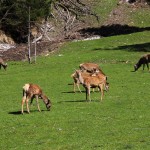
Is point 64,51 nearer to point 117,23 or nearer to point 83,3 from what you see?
point 117,23

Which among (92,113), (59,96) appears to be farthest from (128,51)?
(92,113)

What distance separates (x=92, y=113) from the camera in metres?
21.5

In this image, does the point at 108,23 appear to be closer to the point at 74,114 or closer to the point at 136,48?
the point at 136,48

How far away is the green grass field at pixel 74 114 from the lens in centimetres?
1655

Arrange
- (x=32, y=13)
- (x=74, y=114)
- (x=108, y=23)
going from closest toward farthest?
(x=74, y=114) → (x=32, y=13) → (x=108, y=23)

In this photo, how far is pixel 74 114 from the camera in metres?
21.5

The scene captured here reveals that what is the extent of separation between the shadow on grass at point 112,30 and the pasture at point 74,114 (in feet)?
71.5

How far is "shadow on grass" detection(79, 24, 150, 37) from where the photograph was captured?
214 ft

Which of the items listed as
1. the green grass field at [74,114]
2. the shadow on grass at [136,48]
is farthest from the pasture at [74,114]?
the shadow on grass at [136,48]

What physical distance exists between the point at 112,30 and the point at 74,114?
1813 inches

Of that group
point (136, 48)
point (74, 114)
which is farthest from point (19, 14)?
point (74, 114)

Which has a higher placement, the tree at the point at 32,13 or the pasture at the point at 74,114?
the tree at the point at 32,13

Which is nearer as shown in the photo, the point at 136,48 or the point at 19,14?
the point at 136,48

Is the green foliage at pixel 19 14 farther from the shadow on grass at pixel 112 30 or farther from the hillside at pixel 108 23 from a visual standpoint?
the shadow on grass at pixel 112 30
